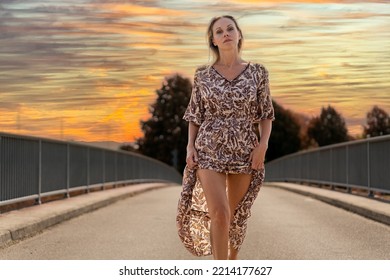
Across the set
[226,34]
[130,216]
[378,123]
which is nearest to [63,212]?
[130,216]

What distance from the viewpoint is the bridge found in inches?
363

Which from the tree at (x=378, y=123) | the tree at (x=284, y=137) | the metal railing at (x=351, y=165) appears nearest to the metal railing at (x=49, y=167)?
the metal railing at (x=351, y=165)

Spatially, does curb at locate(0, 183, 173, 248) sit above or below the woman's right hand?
below

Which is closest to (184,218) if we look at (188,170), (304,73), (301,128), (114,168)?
(188,170)

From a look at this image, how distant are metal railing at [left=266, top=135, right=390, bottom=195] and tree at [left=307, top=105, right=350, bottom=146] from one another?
51.5 m

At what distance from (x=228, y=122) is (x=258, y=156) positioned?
0.32m

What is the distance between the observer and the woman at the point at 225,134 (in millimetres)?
5871

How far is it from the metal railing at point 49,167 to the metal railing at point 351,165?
5.72m

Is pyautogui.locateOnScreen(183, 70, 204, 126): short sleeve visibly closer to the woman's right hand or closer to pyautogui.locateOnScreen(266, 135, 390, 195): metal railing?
the woman's right hand

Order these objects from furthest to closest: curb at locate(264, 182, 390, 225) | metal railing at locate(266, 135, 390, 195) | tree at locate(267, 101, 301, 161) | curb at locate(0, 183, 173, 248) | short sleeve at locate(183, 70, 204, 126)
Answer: tree at locate(267, 101, 301, 161) → metal railing at locate(266, 135, 390, 195) → curb at locate(264, 182, 390, 225) → curb at locate(0, 183, 173, 248) → short sleeve at locate(183, 70, 204, 126)

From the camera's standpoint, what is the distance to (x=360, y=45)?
8.25m

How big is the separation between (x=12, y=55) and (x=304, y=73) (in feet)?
9.53

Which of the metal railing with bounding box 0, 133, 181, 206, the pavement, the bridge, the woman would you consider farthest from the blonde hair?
the metal railing with bounding box 0, 133, 181, 206
